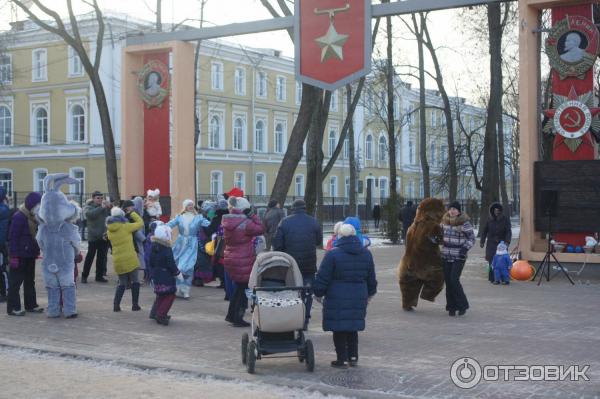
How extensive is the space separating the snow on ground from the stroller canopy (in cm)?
132

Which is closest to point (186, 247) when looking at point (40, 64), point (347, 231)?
point (347, 231)

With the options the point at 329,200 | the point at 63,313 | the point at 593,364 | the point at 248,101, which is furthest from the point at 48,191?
the point at 248,101

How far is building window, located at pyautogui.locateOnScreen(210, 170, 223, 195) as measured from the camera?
59.0 m

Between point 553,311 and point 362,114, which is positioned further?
point 362,114

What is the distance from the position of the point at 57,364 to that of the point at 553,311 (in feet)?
25.8

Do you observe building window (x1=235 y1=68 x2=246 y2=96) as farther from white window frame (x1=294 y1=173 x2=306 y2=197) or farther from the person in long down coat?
the person in long down coat

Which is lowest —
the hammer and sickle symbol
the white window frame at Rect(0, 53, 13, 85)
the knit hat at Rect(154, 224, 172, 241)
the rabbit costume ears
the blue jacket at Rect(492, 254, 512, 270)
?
the blue jacket at Rect(492, 254, 512, 270)

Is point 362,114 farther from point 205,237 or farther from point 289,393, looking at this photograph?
point 289,393

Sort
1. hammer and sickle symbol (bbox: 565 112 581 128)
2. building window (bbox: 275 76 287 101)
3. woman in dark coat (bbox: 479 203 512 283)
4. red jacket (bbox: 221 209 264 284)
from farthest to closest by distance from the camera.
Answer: building window (bbox: 275 76 287 101) → woman in dark coat (bbox: 479 203 512 283) → hammer and sickle symbol (bbox: 565 112 581 128) → red jacket (bbox: 221 209 264 284)

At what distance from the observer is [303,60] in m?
16.7

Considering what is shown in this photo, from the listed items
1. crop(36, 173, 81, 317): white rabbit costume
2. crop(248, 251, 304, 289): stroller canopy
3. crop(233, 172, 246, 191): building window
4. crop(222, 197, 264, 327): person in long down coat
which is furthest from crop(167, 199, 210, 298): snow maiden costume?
crop(233, 172, 246, 191): building window

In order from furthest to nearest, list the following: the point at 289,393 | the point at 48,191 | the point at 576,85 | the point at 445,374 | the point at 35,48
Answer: the point at 35,48
the point at 576,85
the point at 48,191
the point at 445,374
the point at 289,393

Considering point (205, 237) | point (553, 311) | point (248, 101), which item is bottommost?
point (553, 311)

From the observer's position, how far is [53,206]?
12.6 metres
